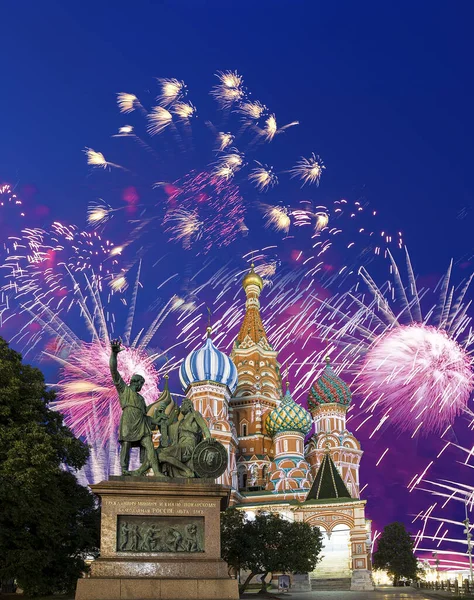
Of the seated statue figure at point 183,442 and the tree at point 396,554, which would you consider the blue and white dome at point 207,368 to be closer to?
the tree at point 396,554

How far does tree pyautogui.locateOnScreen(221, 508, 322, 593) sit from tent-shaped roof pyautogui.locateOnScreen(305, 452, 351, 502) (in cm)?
1923

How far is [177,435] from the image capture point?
17625 mm

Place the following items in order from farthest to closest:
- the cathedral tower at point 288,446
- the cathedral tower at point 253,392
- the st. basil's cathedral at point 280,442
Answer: the cathedral tower at point 253,392 < the cathedral tower at point 288,446 < the st. basil's cathedral at point 280,442

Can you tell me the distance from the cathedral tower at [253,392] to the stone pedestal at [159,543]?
4996 cm

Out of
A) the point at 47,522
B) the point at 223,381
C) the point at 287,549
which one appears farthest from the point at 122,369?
the point at 223,381

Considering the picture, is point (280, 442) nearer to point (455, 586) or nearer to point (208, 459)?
point (455, 586)

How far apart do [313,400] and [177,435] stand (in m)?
60.7

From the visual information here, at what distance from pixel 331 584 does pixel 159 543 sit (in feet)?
125

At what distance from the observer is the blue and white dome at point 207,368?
2515 inches

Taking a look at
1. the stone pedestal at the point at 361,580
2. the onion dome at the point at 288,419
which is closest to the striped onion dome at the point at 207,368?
the onion dome at the point at 288,419

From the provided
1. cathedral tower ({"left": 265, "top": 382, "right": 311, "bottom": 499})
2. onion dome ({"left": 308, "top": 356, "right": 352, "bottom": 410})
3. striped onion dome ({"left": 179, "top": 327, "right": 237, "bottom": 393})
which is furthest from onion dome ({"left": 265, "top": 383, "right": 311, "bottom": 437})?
onion dome ({"left": 308, "top": 356, "right": 352, "bottom": 410})

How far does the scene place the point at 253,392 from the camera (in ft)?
236

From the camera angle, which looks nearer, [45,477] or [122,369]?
[45,477]

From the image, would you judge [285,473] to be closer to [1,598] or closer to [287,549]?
[287,549]
